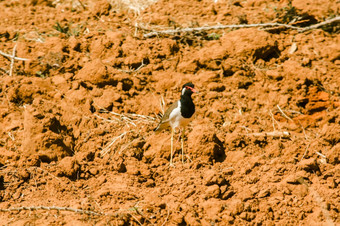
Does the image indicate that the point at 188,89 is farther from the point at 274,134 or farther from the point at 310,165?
the point at 310,165

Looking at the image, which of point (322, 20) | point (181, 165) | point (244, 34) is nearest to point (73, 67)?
point (181, 165)

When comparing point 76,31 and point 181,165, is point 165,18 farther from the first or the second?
Result: point 181,165

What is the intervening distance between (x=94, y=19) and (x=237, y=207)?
4814 millimetres

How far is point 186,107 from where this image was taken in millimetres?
5062

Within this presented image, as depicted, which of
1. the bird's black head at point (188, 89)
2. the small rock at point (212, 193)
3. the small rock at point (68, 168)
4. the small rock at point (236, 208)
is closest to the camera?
the small rock at point (236, 208)

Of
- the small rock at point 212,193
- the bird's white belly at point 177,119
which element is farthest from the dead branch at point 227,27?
the small rock at point 212,193

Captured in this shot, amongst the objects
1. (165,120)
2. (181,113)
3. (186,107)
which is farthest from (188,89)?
(165,120)

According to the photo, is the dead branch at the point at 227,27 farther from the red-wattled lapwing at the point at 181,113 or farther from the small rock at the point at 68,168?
the small rock at the point at 68,168

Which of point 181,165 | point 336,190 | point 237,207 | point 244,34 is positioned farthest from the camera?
point 244,34

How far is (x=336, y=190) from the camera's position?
14.8ft

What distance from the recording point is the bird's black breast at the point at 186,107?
5047 mm

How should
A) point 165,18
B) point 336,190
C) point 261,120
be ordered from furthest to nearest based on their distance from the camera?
point 165,18, point 261,120, point 336,190

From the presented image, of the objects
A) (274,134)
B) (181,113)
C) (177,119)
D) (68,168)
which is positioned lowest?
(68,168)

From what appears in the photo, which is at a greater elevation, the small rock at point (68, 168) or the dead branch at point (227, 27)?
the dead branch at point (227, 27)
